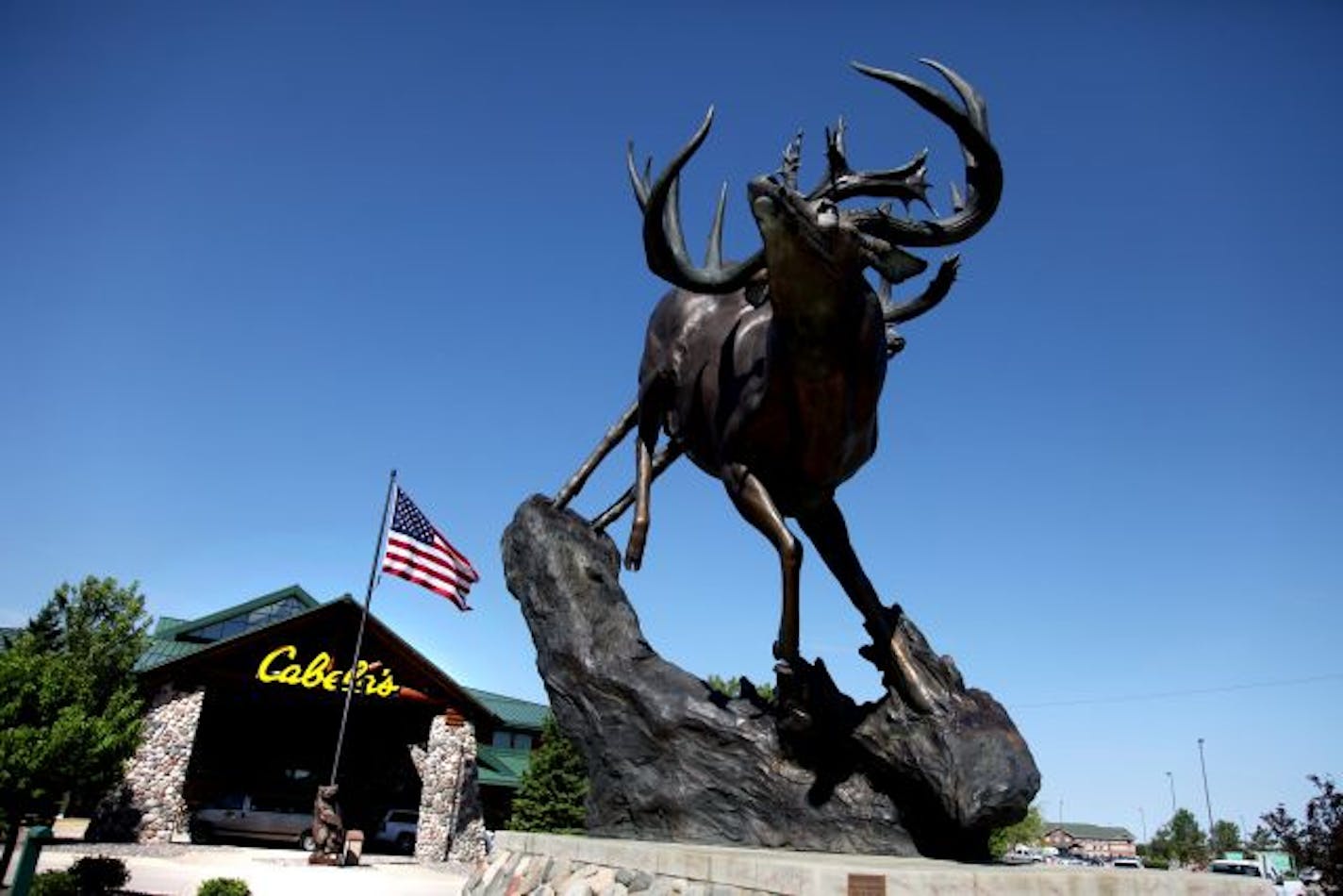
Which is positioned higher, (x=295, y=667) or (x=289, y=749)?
(x=295, y=667)

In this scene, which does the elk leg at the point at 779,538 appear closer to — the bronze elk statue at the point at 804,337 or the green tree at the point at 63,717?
the bronze elk statue at the point at 804,337

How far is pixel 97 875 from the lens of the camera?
1298 cm

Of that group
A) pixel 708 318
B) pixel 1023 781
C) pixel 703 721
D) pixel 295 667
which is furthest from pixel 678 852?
pixel 295 667

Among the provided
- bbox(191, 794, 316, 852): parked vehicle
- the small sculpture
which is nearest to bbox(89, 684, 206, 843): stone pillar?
bbox(191, 794, 316, 852): parked vehicle

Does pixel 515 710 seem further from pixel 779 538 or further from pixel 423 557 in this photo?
pixel 779 538

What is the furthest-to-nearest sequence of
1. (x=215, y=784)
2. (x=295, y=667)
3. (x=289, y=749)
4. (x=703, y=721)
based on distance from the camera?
(x=289, y=749) < (x=215, y=784) < (x=295, y=667) < (x=703, y=721)

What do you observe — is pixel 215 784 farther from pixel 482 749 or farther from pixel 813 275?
pixel 813 275

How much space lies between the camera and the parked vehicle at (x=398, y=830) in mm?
31844

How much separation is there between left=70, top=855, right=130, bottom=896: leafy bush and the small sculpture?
887 centimetres

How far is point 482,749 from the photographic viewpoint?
110 ft

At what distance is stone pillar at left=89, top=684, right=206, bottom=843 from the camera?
77.5 ft

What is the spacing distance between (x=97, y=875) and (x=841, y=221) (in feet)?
46.1

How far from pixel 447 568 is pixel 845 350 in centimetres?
1715

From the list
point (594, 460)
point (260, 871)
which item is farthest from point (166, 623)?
point (594, 460)
